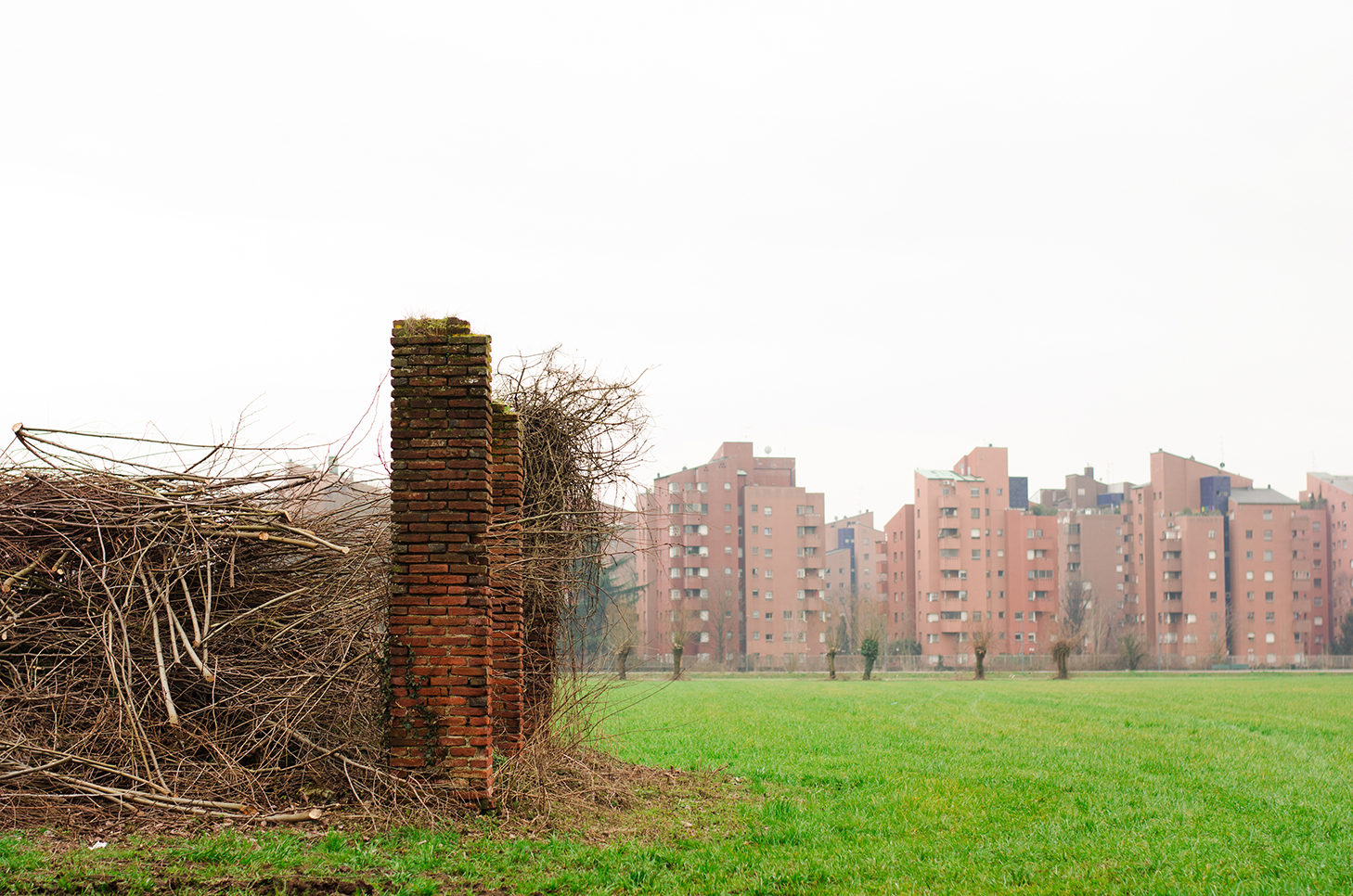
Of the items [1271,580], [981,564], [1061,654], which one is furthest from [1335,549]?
[1061,654]

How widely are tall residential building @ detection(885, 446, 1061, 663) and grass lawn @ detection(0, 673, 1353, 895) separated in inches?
2721

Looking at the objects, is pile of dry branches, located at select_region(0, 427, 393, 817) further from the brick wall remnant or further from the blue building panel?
the blue building panel

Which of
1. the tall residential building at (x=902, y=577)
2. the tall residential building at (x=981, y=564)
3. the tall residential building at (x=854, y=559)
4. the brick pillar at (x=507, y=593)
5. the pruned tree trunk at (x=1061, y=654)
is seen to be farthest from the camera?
the tall residential building at (x=854, y=559)

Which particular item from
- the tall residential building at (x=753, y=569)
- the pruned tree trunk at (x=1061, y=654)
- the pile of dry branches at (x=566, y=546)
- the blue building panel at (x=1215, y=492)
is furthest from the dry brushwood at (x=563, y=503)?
the blue building panel at (x=1215, y=492)

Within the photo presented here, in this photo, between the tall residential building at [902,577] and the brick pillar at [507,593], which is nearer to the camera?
the brick pillar at [507,593]

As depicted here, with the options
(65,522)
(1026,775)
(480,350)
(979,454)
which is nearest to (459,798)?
(480,350)

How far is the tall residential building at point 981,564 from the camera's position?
82250 millimetres

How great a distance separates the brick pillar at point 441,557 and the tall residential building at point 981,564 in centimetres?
7814

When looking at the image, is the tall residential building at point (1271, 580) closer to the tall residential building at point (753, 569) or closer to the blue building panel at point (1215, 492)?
the blue building panel at point (1215, 492)

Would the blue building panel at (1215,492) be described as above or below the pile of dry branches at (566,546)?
above

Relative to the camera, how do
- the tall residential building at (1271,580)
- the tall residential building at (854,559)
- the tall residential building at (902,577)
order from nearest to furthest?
the tall residential building at (1271,580)
the tall residential building at (902,577)
the tall residential building at (854,559)

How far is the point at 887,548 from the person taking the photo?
95.6m

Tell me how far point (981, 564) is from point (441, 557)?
8022 centimetres

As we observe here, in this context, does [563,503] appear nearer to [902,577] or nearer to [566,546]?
[566,546]
